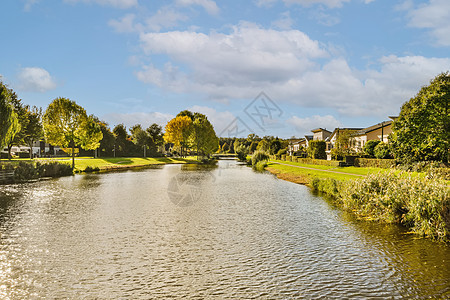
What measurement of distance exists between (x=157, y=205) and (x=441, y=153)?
110 feet

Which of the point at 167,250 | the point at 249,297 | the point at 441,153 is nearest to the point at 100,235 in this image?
the point at 167,250

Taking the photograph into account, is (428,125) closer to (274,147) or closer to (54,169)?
(54,169)

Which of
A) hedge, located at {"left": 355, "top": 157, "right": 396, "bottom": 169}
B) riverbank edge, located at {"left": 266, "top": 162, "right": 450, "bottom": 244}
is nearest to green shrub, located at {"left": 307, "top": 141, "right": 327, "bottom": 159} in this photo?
hedge, located at {"left": 355, "top": 157, "right": 396, "bottom": 169}

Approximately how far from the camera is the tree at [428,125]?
108ft

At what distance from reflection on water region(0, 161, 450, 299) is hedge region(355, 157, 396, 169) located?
25277 millimetres

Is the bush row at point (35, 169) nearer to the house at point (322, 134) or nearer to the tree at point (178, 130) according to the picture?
the tree at point (178, 130)

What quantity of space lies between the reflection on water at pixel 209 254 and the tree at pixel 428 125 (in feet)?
64.2

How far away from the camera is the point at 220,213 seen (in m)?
21.5

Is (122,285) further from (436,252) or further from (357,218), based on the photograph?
(357,218)

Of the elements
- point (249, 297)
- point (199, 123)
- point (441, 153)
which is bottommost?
point (249, 297)

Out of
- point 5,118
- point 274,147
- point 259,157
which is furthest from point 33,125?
point 274,147

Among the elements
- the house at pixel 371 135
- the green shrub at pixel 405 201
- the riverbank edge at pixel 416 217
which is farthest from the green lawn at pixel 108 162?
the green shrub at pixel 405 201

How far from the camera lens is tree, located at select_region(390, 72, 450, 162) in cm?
3281

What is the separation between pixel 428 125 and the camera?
111 feet
